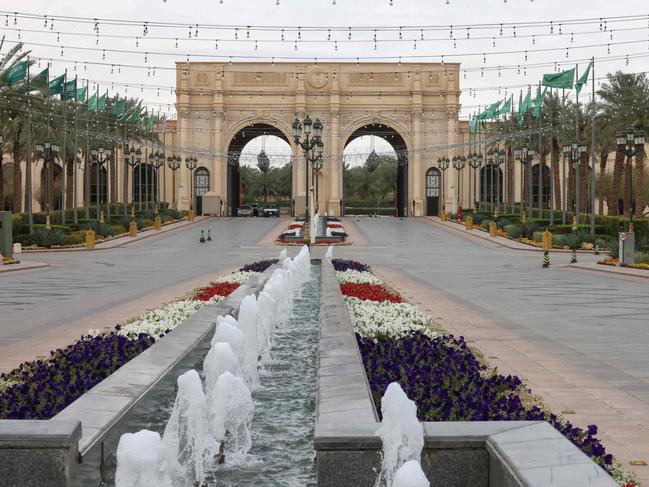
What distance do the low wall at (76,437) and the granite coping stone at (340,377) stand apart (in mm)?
1473

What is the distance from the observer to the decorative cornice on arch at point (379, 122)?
7238 cm

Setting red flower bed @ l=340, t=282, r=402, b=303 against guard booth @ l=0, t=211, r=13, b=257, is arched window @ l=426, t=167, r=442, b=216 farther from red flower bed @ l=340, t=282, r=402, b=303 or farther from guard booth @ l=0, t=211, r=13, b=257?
red flower bed @ l=340, t=282, r=402, b=303

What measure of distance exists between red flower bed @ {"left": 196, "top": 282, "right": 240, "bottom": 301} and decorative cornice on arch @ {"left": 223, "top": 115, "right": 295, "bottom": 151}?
53601mm

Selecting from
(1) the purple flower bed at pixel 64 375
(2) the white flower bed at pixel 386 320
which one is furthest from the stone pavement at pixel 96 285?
(2) the white flower bed at pixel 386 320

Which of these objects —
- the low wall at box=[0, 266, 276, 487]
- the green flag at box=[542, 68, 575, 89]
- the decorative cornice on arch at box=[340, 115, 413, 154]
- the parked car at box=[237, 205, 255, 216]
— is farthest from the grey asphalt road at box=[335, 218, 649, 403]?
the parked car at box=[237, 205, 255, 216]

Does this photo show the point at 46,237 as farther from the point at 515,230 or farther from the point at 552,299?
the point at 552,299

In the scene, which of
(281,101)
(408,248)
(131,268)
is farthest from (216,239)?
(281,101)

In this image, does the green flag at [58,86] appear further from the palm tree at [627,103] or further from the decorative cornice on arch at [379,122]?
the decorative cornice on arch at [379,122]

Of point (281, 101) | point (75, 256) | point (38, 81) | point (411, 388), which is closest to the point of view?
point (411, 388)

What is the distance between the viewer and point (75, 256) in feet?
114

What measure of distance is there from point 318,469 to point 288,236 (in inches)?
1558

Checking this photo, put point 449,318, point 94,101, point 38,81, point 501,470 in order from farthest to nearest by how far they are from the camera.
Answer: point 94,101 → point 38,81 → point 449,318 → point 501,470

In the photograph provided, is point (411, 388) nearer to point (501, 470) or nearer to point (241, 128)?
point (501, 470)

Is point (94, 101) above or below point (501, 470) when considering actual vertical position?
above
